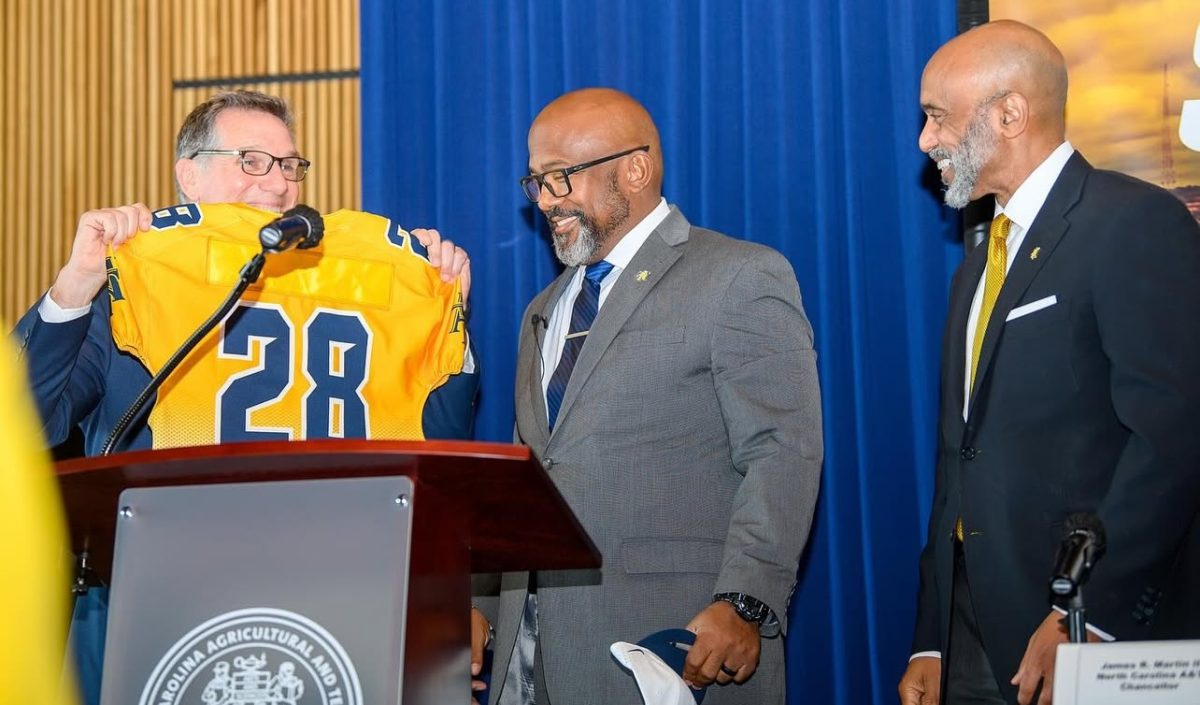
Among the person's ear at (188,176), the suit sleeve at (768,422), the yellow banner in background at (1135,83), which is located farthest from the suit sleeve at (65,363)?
the yellow banner in background at (1135,83)

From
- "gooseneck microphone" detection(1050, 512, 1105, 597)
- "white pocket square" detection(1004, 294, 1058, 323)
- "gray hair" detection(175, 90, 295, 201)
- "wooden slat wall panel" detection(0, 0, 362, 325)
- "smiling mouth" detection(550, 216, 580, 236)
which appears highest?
"wooden slat wall panel" detection(0, 0, 362, 325)

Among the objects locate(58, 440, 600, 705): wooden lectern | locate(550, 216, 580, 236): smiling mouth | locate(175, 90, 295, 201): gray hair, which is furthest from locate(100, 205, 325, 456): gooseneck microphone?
locate(550, 216, 580, 236): smiling mouth

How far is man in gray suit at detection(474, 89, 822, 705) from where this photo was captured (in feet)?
9.45

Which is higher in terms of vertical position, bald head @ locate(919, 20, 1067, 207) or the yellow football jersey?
bald head @ locate(919, 20, 1067, 207)

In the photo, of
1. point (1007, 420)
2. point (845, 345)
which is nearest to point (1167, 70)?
point (845, 345)

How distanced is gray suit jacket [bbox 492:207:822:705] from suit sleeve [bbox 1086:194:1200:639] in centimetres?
71

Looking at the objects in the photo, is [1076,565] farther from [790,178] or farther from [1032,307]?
[790,178]

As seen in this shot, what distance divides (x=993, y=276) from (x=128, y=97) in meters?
3.04

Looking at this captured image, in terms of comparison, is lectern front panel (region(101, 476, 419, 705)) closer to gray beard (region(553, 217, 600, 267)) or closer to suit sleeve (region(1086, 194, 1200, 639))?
suit sleeve (region(1086, 194, 1200, 639))

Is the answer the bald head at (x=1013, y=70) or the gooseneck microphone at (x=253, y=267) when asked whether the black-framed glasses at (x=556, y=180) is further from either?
the gooseneck microphone at (x=253, y=267)

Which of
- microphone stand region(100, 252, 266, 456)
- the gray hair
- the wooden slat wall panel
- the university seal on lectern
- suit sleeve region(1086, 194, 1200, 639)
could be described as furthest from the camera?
the wooden slat wall panel

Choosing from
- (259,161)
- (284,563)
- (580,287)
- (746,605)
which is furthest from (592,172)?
(284,563)

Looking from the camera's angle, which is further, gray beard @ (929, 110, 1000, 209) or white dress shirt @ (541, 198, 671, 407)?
white dress shirt @ (541, 198, 671, 407)

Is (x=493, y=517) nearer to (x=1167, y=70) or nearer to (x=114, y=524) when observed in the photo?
(x=114, y=524)
